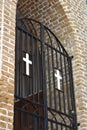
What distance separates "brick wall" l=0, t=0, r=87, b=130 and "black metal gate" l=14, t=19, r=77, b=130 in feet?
0.51

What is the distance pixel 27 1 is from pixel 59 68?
1.70m

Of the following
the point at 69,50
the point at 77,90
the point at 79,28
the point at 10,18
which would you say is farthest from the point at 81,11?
the point at 10,18

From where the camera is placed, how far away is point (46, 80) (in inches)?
207

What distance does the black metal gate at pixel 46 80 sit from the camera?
14.8 ft

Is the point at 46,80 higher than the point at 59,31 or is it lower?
lower

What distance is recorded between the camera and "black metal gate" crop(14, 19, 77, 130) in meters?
4.51

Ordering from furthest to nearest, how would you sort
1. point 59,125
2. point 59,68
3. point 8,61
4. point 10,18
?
point 59,68, point 59,125, point 10,18, point 8,61

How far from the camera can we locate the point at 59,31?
577 cm

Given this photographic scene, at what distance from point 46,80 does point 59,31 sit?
1.14 meters

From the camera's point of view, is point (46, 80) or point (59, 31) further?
point (59, 31)

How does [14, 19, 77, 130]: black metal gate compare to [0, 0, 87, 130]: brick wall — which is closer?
[0, 0, 87, 130]: brick wall

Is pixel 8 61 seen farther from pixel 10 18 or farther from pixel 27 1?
pixel 27 1

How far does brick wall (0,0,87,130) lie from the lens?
12.5 ft

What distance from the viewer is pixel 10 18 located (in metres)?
4.20
